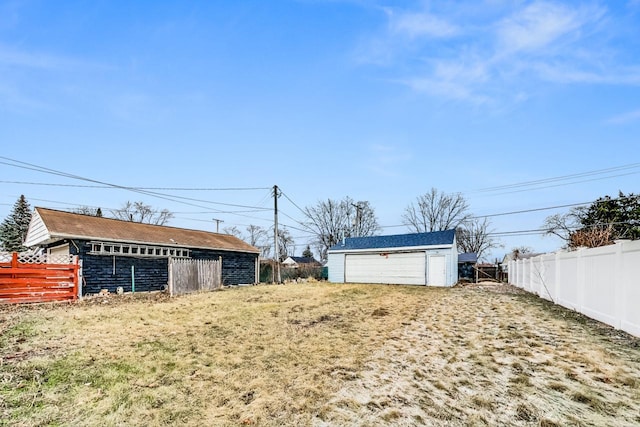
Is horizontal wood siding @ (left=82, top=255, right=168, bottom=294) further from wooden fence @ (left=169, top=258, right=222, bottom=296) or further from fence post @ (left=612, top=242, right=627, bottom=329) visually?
fence post @ (left=612, top=242, right=627, bottom=329)

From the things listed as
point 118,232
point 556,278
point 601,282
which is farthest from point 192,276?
point 601,282

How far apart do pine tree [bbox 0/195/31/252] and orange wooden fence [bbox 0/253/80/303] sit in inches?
1363

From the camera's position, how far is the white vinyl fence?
5641mm

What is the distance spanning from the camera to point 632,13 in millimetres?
7559

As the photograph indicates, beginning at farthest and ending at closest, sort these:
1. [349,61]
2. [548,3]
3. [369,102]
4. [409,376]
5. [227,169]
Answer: [227,169] → [369,102] → [349,61] → [548,3] → [409,376]

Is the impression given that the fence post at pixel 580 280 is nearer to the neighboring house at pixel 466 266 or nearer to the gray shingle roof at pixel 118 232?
the gray shingle roof at pixel 118 232

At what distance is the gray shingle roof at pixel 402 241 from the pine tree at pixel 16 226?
124 ft

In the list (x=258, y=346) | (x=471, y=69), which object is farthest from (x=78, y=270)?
(x=471, y=69)

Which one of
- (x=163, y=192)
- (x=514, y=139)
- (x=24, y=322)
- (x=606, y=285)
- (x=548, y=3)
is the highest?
(x=548, y=3)

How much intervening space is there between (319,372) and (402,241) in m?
18.4

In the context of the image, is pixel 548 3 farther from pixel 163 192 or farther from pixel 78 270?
pixel 163 192

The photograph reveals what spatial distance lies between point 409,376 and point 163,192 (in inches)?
1030

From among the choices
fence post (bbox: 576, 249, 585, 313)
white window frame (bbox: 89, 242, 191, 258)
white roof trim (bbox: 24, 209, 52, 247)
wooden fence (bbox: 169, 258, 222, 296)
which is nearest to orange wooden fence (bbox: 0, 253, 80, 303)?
white roof trim (bbox: 24, 209, 52, 247)

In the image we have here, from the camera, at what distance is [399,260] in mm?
20984
